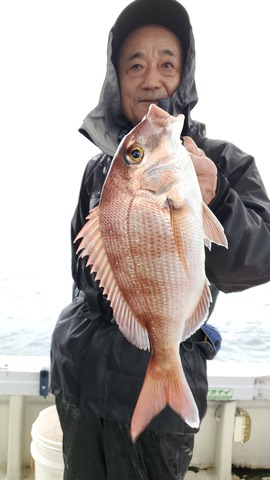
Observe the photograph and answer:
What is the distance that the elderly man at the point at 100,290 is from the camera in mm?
1611

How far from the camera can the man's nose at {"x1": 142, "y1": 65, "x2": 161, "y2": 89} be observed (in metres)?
2.10

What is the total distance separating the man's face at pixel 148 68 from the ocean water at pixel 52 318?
6.38 meters

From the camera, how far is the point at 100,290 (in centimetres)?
→ 199

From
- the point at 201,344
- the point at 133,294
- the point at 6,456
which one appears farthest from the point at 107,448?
the point at 6,456

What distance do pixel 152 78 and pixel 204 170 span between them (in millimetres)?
795

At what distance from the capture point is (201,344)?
1921 mm

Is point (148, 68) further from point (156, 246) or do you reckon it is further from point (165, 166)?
point (156, 246)

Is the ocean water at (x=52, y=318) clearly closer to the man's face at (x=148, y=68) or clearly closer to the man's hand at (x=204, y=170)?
the man's face at (x=148, y=68)

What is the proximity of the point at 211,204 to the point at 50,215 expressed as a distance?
1016 inches

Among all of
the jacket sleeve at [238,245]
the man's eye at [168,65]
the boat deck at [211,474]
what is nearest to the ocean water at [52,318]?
the boat deck at [211,474]

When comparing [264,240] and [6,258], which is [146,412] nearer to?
[264,240]

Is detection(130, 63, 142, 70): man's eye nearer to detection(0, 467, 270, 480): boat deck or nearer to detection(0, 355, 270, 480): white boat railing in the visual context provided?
detection(0, 355, 270, 480): white boat railing

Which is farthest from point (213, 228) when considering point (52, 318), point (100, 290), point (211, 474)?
point (52, 318)

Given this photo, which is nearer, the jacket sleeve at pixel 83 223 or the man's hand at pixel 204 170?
the man's hand at pixel 204 170
